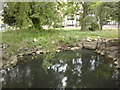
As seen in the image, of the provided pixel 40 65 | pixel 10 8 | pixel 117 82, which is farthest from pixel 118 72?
pixel 10 8

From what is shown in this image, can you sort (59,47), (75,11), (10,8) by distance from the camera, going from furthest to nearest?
1. (75,11)
2. (59,47)
3. (10,8)

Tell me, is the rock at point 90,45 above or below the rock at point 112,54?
above

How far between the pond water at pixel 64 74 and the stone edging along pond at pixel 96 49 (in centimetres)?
→ 22

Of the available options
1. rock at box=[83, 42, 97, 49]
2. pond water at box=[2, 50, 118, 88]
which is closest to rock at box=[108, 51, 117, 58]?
pond water at box=[2, 50, 118, 88]

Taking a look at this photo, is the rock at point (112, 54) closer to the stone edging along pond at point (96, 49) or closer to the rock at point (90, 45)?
the stone edging along pond at point (96, 49)

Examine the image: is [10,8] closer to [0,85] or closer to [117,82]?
[0,85]

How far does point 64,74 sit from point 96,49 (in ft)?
9.41

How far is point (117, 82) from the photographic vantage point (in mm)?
3109

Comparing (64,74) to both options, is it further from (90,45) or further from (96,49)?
(90,45)

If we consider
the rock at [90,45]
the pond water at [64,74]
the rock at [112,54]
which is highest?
the rock at [90,45]

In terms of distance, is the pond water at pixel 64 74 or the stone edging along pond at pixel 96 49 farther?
the stone edging along pond at pixel 96 49

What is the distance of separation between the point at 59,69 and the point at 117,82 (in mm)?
1472

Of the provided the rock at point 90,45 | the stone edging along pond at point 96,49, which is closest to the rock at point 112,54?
the stone edging along pond at point 96,49

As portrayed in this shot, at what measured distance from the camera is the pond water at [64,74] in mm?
3014
